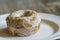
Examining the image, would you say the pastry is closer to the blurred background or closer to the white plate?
the white plate

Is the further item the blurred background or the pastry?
the blurred background

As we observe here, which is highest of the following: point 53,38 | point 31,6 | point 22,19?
point 31,6

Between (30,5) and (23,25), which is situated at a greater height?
(30,5)

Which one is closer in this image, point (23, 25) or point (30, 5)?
point (23, 25)

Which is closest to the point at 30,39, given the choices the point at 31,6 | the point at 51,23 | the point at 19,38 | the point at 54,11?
the point at 19,38

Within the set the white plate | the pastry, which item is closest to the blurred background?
the white plate

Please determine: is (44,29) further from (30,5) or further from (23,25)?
(30,5)

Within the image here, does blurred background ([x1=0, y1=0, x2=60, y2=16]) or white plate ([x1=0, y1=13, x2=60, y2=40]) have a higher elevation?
blurred background ([x1=0, y1=0, x2=60, y2=16])

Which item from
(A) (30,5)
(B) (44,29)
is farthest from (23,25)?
(A) (30,5)

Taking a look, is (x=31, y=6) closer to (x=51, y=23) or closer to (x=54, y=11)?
(x=54, y=11)
